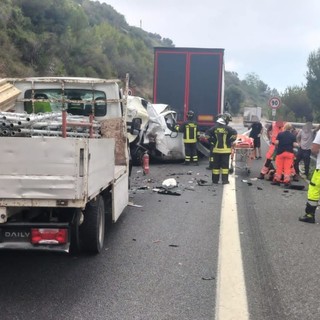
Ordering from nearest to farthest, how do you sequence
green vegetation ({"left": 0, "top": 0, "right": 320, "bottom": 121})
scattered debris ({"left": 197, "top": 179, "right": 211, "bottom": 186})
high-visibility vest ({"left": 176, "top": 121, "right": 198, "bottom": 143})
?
scattered debris ({"left": 197, "top": 179, "right": 211, "bottom": 186}) → high-visibility vest ({"left": 176, "top": 121, "right": 198, "bottom": 143}) → green vegetation ({"left": 0, "top": 0, "right": 320, "bottom": 121})

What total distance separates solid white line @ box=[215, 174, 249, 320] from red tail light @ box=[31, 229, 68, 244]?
1424 mm

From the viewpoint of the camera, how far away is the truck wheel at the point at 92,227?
5180 millimetres

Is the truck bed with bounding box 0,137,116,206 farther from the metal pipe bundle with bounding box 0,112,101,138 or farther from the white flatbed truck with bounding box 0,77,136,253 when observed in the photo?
the metal pipe bundle with bounding box 0,112,101,138

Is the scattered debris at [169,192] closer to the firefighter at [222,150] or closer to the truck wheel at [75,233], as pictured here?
the firefighter at [222,150]

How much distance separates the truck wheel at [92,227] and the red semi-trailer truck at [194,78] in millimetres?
11904

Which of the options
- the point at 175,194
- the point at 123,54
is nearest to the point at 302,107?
the point at 123,54

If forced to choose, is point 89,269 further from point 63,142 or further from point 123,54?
point 123,54

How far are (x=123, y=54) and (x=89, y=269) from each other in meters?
46.4

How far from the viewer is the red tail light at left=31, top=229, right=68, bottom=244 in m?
4.36

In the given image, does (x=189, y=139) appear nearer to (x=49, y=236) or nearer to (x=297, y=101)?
(x=49, y=236)

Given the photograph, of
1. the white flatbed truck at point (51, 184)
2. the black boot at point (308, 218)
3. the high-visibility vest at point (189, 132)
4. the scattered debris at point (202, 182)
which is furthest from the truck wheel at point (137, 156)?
the white flatbed truck at point (51, 184)

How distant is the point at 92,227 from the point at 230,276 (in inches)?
57.4

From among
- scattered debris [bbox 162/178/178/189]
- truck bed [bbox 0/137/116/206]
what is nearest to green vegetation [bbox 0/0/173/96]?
scattered debris [bbox 162/178/178/189]

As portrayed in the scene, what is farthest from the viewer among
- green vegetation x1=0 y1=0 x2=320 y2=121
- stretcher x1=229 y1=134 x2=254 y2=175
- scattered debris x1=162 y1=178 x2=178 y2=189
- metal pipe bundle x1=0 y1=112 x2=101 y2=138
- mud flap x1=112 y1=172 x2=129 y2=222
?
green vegetation x1=0 y1=0 x2=320 y2=121
